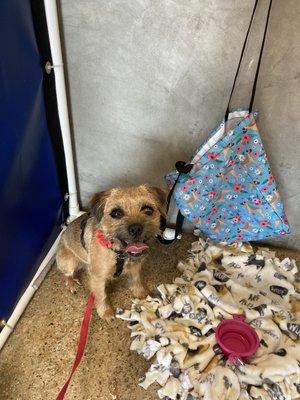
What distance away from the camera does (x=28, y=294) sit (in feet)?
8.75

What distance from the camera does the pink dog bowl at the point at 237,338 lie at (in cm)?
227

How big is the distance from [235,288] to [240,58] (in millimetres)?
1593

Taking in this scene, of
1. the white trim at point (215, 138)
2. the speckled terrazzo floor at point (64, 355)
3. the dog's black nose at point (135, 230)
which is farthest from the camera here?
the white trim at point (215, 138)

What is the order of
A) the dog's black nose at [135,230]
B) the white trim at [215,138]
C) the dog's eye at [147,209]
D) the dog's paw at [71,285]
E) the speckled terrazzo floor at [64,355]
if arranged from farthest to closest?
the dog's paw at [71,285], the white trim at [215,138], the speckled terrazzo floor at [64,355], the dog's eye at [147,209], the dog's black nose at [135,230]

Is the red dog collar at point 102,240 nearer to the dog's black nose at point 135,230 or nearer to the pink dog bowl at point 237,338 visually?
the dog's black nose at point 135,230

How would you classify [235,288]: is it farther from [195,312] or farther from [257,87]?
[257,87]

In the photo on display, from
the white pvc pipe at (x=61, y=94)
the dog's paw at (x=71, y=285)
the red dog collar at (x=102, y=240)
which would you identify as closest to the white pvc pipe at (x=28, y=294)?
the dog's paw at (x=71, y=285)

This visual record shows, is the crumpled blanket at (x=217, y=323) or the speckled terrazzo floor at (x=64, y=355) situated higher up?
the crumpled blanket at (x=217, y=323)

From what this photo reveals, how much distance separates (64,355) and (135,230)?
106 centimetres

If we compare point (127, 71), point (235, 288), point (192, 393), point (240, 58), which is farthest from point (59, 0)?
point (192, 393)

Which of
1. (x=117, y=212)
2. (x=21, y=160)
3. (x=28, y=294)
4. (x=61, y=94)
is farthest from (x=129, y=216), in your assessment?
(x=28, y=294)

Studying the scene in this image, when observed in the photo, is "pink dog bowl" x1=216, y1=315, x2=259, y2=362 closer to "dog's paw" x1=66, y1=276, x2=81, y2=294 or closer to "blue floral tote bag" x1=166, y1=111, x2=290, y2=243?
"blue floral tote bag" x1=166, y1=111, x2=290, y2=243

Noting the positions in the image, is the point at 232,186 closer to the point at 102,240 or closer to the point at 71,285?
the point at 102,240

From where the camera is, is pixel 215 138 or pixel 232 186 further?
pixel 232 186
